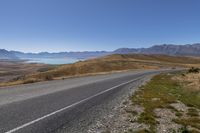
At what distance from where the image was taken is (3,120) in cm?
945

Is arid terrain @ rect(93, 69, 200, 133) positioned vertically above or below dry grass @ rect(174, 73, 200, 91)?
above

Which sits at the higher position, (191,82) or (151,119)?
(151,119)

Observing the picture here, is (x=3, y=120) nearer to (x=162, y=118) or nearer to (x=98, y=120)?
(x=98, y=120)

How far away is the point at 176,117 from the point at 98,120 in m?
3.86

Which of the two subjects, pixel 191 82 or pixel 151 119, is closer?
pixel 151 119

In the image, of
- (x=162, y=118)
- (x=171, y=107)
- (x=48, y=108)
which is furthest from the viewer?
(x=171, y=107)

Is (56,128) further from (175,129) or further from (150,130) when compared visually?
(175,129)

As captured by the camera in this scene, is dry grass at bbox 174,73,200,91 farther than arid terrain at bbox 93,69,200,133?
Yes

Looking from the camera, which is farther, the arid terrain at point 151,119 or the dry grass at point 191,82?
the dry grass at point 191,82

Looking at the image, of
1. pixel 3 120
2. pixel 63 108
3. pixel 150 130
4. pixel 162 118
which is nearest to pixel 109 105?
pixel 63 108

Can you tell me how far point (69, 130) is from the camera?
8.65 m

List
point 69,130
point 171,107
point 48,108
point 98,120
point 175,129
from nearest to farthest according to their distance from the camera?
point 69,130, point 175,129, point 98,120, point 48,108, point 171,107

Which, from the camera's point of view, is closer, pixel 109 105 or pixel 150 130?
pixel 150 130

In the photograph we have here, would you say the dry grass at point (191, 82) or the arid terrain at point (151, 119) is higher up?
the arid terrain at point (151, 119)
